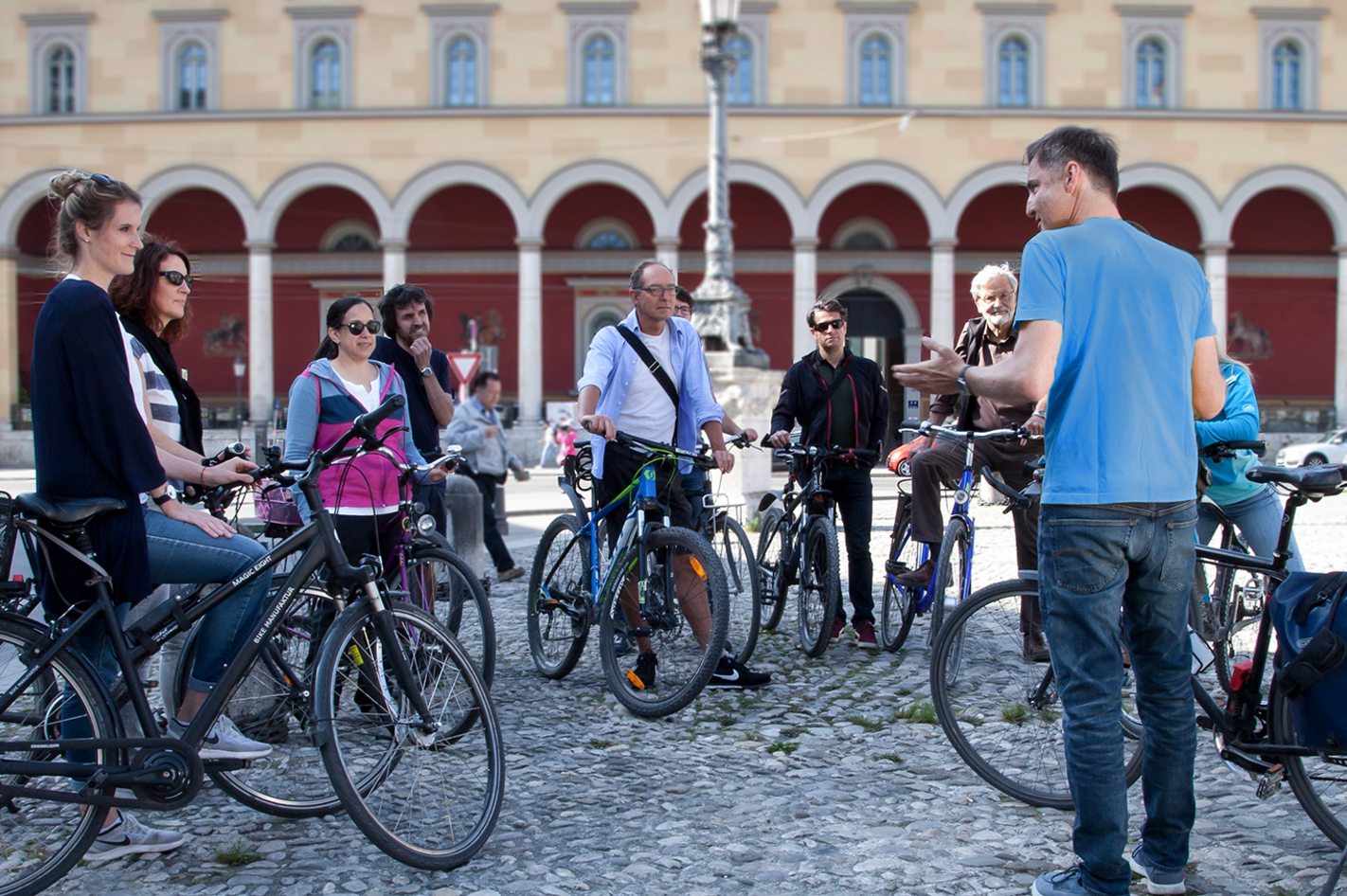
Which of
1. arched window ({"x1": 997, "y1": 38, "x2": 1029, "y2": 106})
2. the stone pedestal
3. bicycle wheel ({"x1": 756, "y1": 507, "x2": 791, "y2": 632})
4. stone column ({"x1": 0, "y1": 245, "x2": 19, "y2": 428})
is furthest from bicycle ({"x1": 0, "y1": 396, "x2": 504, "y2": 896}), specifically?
stone column ({"x1": 0, "y1": 245, "x2": 19, "y2": 428})

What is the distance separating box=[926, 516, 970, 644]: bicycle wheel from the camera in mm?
5176

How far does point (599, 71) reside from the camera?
29.5m

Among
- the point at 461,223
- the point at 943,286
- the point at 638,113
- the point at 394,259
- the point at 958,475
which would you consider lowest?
the point at 958,475

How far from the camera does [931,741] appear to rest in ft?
14.9

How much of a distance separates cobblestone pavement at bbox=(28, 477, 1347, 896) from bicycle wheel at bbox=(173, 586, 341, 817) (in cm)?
11

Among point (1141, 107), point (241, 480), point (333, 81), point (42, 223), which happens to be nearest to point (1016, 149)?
point (1141, 107)

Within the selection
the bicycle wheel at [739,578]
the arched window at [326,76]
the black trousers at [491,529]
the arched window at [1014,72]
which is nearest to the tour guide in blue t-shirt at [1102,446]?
the bicycle wheel at [739,578]

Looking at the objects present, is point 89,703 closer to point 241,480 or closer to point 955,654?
point 241,480

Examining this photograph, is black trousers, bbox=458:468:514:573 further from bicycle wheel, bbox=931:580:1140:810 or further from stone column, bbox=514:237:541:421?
stone column, bbox=514:237:541:421

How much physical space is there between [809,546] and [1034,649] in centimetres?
211

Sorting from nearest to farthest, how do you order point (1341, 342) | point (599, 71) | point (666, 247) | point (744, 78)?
point (666, 247)
point (744, 78)
point (599, 71)
point (1341, 342)

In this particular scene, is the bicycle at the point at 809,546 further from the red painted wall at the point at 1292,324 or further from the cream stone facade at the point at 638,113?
the red painted wall at the point at 1292,324

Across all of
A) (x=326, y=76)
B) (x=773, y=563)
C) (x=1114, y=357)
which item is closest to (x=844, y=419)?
(x=773, y=563)

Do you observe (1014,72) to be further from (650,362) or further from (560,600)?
(560,600)
